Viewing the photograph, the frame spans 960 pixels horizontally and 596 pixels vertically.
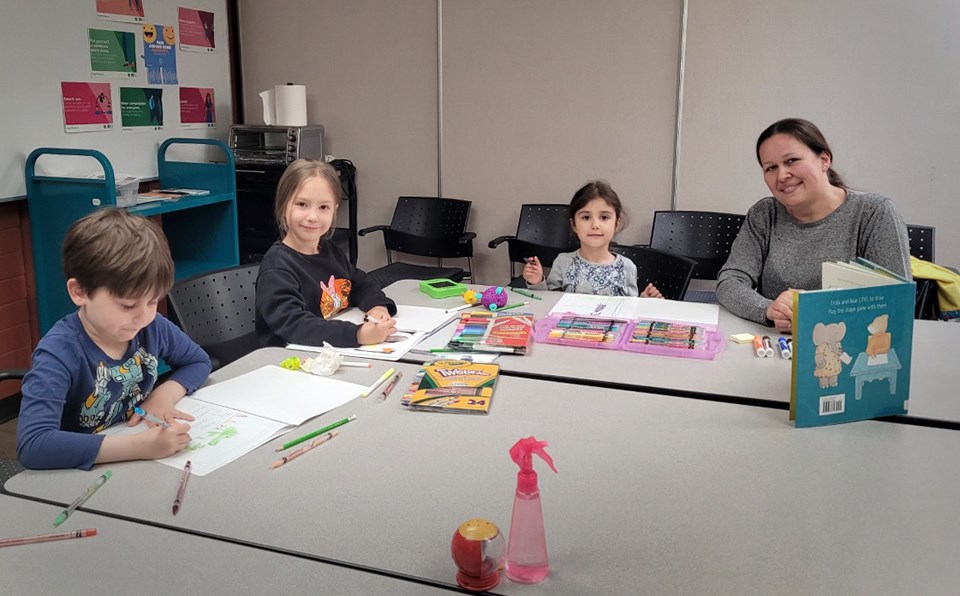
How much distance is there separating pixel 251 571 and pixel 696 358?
128cm

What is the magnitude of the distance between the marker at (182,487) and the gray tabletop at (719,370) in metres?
0.74

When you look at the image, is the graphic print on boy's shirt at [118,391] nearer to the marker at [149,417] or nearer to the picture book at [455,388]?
the marker at [149,417]

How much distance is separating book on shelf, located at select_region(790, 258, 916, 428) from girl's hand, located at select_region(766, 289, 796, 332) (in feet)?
1.82

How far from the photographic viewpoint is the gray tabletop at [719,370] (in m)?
1.76

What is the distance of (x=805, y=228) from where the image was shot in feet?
8.23

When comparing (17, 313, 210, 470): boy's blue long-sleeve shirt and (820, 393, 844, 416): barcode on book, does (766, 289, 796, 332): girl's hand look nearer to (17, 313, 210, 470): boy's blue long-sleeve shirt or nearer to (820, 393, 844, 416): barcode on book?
(820, 393, 844, 416): barcode on book

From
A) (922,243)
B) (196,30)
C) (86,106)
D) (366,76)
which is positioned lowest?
(922,243)

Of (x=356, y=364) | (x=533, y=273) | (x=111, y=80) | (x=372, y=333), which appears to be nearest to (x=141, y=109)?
(x=111, y=80)

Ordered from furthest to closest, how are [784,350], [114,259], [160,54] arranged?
[160,54] → [784,350] → [114,259]

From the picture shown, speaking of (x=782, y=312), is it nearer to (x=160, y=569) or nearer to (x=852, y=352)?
(x=852, y=352)

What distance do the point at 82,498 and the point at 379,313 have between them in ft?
3.68

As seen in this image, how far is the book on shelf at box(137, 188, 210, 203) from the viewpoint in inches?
154

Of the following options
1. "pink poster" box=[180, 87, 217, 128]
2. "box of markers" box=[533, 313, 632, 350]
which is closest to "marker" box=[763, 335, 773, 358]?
"box of markers" box=[533, 313, 632, 350]

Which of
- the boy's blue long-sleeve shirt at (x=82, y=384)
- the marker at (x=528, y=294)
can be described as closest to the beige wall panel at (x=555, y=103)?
the marker at (x=528, y=294)
